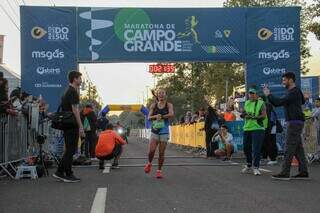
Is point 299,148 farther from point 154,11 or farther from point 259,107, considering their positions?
point 154,11

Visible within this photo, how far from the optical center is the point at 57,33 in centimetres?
1781

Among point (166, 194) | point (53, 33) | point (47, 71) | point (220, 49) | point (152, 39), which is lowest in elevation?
point (166, 194)

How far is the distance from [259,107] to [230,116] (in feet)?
25.8

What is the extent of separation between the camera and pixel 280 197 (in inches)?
314

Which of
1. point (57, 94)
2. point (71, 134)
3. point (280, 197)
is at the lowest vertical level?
point (280, 197)

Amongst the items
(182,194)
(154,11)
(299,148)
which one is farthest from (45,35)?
(182,194)

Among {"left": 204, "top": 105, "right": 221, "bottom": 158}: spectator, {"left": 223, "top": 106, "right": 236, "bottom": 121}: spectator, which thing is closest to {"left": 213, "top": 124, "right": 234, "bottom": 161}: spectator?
{"left": 204, "top": 105, "right": 221, "bottom": 158}: spectator

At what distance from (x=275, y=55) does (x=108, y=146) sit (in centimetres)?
776

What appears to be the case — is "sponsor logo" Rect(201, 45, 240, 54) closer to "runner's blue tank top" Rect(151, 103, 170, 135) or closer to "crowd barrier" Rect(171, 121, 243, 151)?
"crowd barrier" Rect(171, 121, 243, 151)

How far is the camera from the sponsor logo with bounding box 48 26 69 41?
1777 cm

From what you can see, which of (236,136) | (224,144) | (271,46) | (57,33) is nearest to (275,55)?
(271,46)

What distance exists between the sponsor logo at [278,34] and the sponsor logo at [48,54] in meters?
6.37

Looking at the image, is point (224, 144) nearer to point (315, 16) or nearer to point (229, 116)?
point (229, 116)

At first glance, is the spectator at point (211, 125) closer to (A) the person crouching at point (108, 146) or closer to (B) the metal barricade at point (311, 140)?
(B) the metal barricade at point (311, 140)
